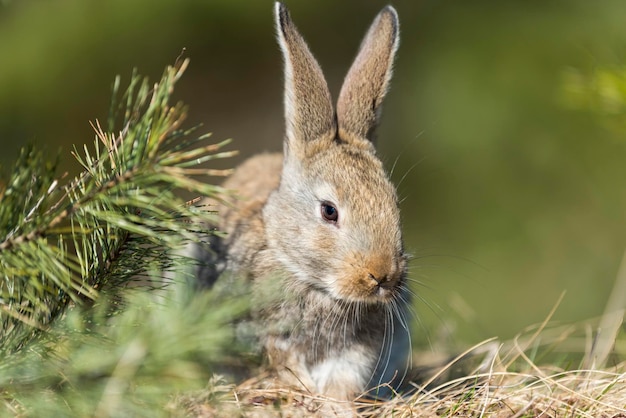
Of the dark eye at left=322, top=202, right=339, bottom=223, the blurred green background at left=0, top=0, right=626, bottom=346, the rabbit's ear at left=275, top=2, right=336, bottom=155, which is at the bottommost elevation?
the blurred green background at left=0, top=0, right=626, bottom=346

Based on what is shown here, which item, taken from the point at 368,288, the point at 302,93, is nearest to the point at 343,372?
the point at 368,288

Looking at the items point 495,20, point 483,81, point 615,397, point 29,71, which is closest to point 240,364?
point 615,397

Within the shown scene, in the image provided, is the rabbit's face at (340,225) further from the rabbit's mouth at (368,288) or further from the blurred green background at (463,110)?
the blurred green background at (463,110)

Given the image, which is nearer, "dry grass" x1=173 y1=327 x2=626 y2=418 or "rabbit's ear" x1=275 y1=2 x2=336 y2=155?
"dry grass" x1=173 y1=327 x2=626 y2=418

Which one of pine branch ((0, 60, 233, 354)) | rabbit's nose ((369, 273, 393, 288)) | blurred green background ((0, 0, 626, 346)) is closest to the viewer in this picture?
pine branch ((0, 60, 233, 354))

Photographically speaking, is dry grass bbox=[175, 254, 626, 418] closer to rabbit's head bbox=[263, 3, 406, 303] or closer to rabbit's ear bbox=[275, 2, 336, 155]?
rabbit's head bbox=[263, 3, 406, 303]

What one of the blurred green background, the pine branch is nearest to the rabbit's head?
the pine branch

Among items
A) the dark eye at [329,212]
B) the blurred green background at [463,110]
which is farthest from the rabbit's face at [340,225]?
the blurred green background at [463,110]
